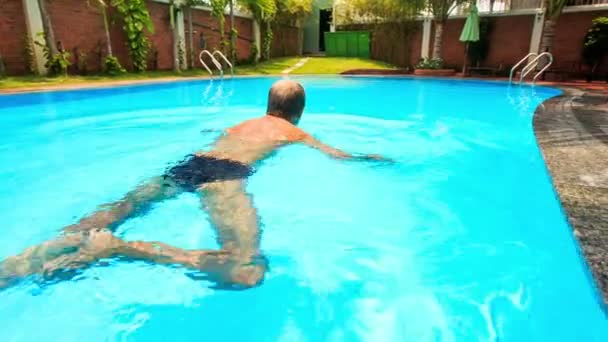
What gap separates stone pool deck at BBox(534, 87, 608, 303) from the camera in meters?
2.10

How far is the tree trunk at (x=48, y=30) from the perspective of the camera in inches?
462

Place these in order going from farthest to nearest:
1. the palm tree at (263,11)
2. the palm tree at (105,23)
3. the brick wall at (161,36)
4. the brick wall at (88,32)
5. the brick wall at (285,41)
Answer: the brick wall at (285,41) < the palm tree at (263,11) < the brick wall at (161,36) < the palm tree at (105,23) < the brick wall at (88,32)

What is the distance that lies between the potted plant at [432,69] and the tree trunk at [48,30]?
13907 millimetres

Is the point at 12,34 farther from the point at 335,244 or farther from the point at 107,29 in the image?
the point at 335,244

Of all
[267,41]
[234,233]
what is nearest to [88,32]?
[267,41]

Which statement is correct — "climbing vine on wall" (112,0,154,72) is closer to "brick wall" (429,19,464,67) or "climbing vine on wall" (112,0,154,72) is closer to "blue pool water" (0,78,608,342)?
"blue pool water" (0,78,608,342)

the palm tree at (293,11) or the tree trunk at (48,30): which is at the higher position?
the palm tree at (293,11)

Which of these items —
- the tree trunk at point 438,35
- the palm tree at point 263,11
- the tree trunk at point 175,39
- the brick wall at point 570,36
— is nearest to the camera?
the brick wall at point 570,36

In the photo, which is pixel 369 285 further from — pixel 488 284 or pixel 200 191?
pixel 200 191

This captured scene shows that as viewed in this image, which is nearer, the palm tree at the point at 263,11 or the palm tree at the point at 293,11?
the palm tree at the point at 263,11

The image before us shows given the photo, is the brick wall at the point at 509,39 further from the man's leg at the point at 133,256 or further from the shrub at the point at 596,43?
the man's leg at the point at 133,256

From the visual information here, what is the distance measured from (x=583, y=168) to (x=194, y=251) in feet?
11.2

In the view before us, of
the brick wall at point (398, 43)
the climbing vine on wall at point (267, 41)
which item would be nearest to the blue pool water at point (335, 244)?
the brick wall at point (398, 43)

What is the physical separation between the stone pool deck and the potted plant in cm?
997
